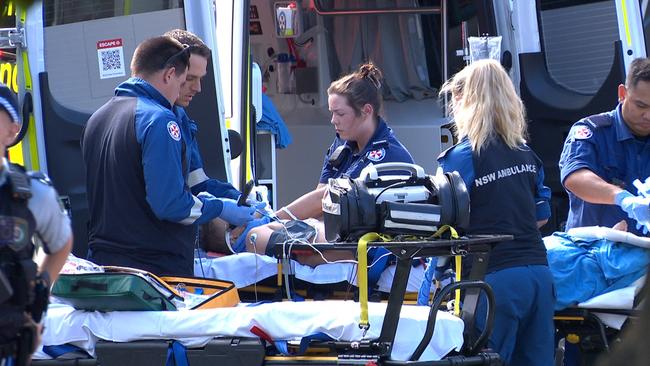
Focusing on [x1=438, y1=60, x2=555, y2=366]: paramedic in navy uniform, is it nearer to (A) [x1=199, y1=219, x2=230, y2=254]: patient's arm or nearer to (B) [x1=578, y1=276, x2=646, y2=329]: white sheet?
(B) [x1=578, y1=276, x2=646, y2=329]: white sheet

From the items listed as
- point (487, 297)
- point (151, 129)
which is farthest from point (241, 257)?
point (487, 297)

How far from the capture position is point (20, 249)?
3.07 meters

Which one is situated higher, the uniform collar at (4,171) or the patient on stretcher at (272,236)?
the uniform collar at (4,171)

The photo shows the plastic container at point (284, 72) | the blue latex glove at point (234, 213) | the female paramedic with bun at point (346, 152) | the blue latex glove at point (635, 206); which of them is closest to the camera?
the blue latex glove at point (635, 206)

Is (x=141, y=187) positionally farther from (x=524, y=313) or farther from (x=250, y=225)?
(x=524, y=313)

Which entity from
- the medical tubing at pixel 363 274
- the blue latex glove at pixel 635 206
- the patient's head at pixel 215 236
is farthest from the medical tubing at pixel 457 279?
the patient's head at pixel 215 236

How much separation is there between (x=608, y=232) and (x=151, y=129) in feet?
6.12

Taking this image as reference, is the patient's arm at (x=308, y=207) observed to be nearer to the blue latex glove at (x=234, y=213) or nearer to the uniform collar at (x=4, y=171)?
the blue latex glove at (x=234, y=213)

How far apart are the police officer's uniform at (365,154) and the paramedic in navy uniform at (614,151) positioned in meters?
0.74

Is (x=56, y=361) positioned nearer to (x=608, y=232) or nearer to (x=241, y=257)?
(x=241, y=257)

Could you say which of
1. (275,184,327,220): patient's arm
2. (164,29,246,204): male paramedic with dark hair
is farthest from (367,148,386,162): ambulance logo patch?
(164,29,246,204): male paramedic with dark hair

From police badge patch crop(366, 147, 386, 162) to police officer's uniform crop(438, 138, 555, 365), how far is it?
0.81 metres

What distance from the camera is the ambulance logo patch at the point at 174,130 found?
4230mm

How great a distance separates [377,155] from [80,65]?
1468 millimetres
